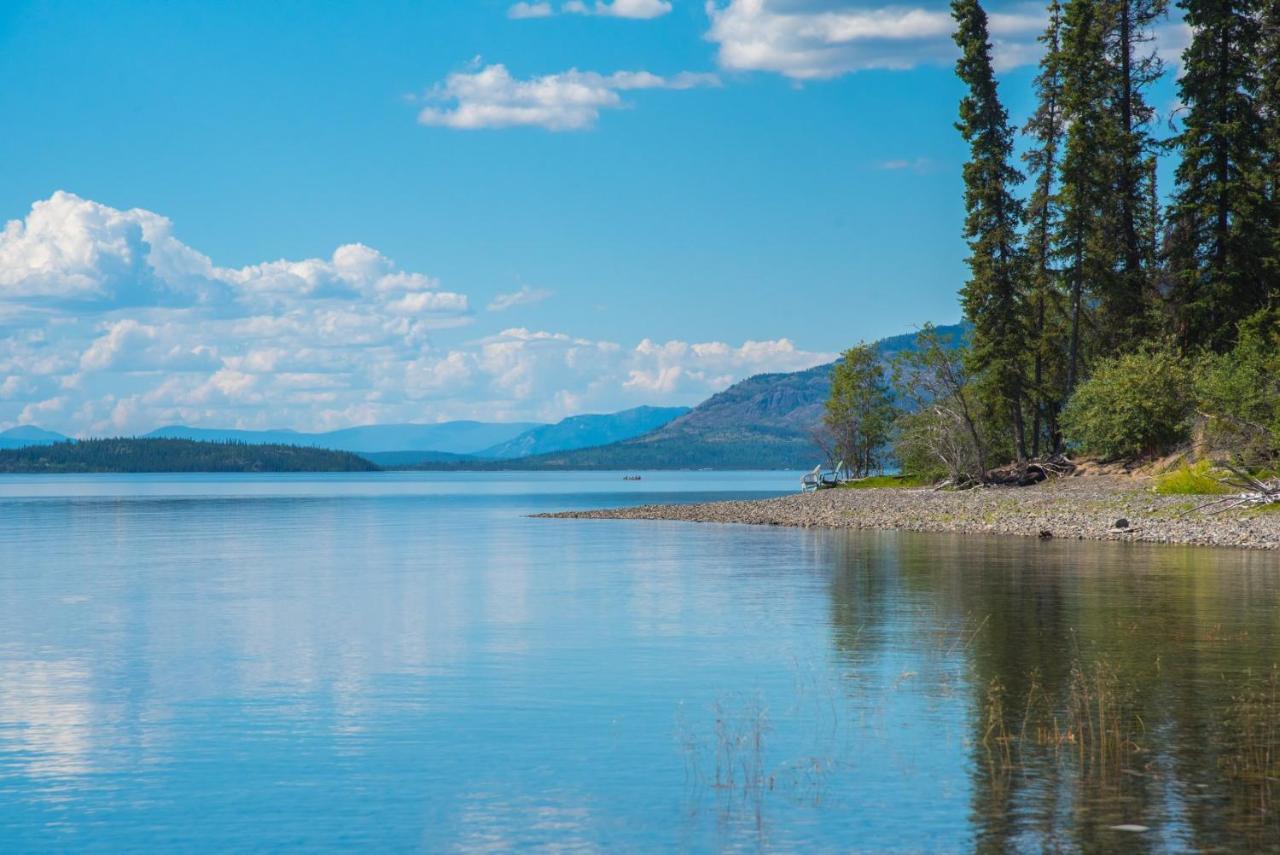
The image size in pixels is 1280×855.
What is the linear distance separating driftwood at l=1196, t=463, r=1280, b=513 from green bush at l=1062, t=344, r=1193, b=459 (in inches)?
378

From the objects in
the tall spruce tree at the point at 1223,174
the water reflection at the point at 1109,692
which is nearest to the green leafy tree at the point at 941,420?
the tall spruce tree at the point at 1223,174

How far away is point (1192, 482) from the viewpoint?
5622 centimetres

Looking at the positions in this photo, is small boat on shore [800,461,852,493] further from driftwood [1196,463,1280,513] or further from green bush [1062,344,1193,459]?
driftwood [1196,463,1280,513]

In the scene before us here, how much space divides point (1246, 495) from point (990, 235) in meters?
28.9

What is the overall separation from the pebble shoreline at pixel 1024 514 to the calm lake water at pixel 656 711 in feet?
26.3

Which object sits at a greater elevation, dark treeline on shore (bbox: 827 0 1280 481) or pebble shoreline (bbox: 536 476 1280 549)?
dark treeline on shore (bbox: 827 0 1280 481)

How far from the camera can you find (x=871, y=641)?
24578 mm

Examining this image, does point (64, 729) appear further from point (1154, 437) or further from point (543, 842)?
point (1154, 437)

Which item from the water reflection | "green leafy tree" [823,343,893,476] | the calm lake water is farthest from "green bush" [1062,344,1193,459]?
"green leafy tree" [823,343,893,476]

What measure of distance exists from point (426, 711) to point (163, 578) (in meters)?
25.7

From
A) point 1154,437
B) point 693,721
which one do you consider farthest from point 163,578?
point 1154,437

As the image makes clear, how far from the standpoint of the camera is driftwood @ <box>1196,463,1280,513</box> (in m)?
46.8

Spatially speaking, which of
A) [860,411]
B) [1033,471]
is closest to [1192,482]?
[1033,471]

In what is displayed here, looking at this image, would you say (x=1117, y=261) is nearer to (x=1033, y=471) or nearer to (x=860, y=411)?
(x=1033, y=471)
